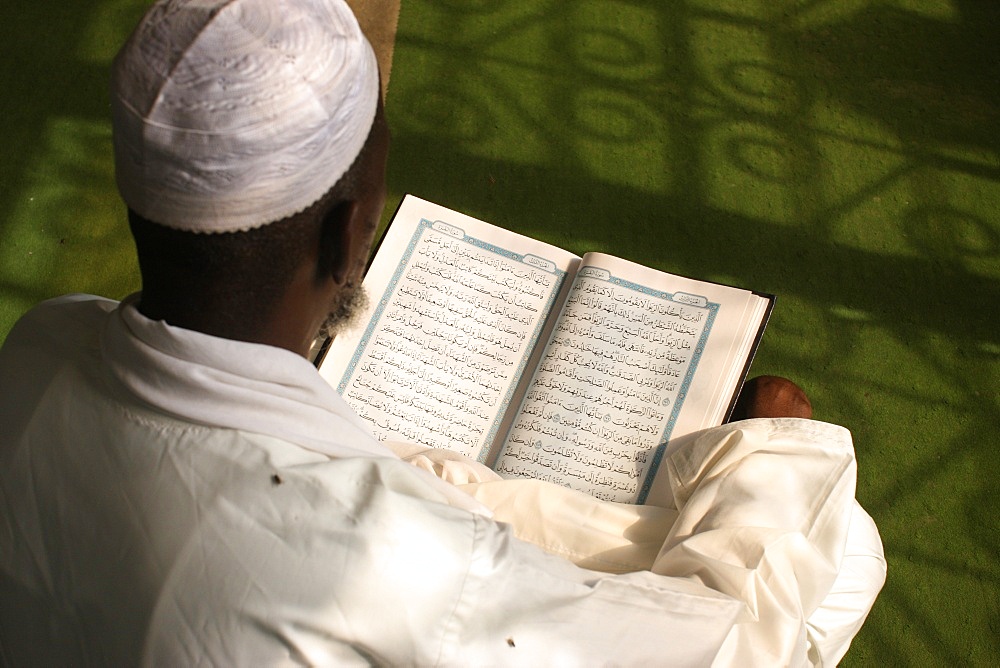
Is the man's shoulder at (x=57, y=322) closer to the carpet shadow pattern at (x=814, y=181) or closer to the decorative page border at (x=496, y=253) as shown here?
the decorative page border at (x=496, y=253)

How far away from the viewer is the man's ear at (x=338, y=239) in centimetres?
91

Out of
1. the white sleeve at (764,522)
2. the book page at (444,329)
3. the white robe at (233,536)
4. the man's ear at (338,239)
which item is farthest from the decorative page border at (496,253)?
the man's ear at (338,239)

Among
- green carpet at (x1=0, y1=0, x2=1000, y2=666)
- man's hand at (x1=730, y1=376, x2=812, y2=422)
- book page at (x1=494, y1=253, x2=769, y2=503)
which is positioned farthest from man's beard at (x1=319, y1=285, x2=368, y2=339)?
green carpet at (x1=0, y1=0, x2=1000, y2=666)

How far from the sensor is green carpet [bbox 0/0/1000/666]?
194 cm

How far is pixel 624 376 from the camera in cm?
144

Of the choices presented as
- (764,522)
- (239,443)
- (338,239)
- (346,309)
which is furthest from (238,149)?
(764,522)

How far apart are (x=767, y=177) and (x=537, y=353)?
1.11 m

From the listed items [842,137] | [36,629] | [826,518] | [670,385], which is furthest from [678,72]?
[36,629]

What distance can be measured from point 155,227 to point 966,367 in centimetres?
188

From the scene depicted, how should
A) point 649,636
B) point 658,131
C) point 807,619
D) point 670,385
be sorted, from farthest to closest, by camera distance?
point 658,131 → point 670,385 → point 807,619 → point 649,636

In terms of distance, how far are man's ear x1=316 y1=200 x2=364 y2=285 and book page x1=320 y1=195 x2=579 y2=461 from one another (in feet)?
1.78

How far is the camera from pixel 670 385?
55.9 inches

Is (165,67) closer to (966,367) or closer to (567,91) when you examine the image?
(567,91)

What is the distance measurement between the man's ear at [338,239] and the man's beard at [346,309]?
144 millimetres
